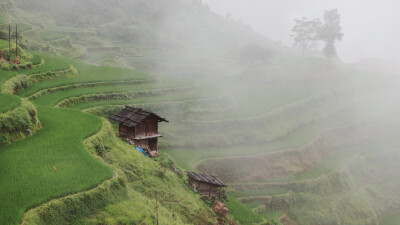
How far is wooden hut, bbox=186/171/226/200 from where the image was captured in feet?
53.2

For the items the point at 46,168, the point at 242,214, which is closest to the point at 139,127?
the point at 242,214

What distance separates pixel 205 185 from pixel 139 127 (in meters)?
4.50

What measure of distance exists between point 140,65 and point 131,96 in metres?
21.9

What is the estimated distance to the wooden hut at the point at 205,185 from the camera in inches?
639

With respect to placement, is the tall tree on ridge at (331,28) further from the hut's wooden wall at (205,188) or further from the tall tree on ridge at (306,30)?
the hut's wooden wall at (205,188)

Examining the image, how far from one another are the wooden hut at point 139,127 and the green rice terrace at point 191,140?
105 cm

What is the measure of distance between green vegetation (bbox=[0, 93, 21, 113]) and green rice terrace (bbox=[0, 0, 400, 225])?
0.24 ft

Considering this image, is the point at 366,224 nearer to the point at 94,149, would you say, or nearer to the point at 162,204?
the point at 162,204

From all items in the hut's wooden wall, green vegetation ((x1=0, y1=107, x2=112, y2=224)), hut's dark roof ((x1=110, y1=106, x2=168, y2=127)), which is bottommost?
the hut's wooden wall

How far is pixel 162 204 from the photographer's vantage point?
1226 centimetres

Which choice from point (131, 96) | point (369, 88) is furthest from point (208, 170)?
point (369, 88)

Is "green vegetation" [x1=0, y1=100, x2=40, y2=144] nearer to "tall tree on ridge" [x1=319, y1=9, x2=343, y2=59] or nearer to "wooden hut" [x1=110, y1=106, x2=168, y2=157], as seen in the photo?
"wooden hut" [x1=110, y1=106, x2=168, y2=157]

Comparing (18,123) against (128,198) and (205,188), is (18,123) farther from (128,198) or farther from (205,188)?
(205,188)

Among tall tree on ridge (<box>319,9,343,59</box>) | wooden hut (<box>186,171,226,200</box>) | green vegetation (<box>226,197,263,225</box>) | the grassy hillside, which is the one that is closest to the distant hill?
tall tree on ridge (<box>319,9,343,59</box>)
